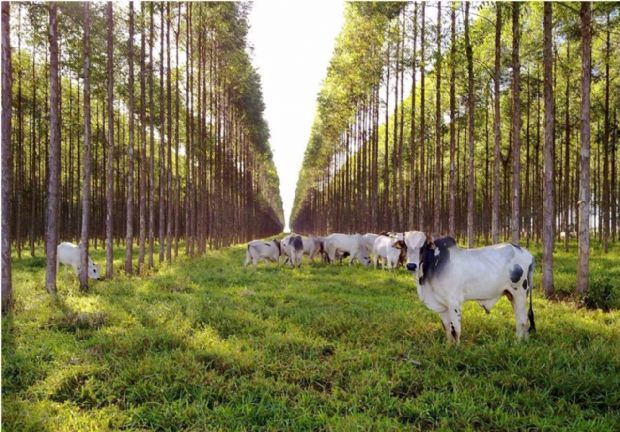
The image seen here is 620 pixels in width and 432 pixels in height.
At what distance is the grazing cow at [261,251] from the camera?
829 inches

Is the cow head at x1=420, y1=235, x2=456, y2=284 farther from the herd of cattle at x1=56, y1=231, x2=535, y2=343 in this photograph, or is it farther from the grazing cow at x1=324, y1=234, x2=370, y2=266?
the grazing cow at x1=324, y1=234, x2=370, y2=266

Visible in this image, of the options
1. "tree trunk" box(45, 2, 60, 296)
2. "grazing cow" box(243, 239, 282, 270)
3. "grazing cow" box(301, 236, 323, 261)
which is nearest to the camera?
"tree trunk" box(45, 2, 60, 296)

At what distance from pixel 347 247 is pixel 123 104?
18.4 metres

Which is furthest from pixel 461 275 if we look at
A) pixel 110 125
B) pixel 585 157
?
pixel 110 125

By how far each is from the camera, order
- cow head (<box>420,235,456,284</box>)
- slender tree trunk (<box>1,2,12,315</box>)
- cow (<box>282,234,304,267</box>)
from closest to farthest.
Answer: cow head (<box>420,235,456,284</box>) → slender tree trunk (<box>1,2,12,315</box>) → cow (<box>282,234,304,267</box>)

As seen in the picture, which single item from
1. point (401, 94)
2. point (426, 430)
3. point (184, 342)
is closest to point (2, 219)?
point (184, 342)

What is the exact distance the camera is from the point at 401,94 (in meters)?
25.3

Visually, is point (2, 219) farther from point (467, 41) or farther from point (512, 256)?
point (467, 41)

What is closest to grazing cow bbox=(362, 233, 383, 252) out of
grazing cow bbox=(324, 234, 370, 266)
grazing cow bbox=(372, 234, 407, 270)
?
grazing cow bbox=(324, 234, 370, 266)

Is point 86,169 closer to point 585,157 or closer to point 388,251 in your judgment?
point 388,251

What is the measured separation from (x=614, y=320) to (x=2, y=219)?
12.7 meters

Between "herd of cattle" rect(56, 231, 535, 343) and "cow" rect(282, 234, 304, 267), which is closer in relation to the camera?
"herd of cattle" rect(56, 231, 535, 343)

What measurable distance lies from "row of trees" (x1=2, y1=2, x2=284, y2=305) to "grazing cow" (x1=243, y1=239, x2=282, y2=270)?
402 cm

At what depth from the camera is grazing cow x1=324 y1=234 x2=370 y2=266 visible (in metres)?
23.2
